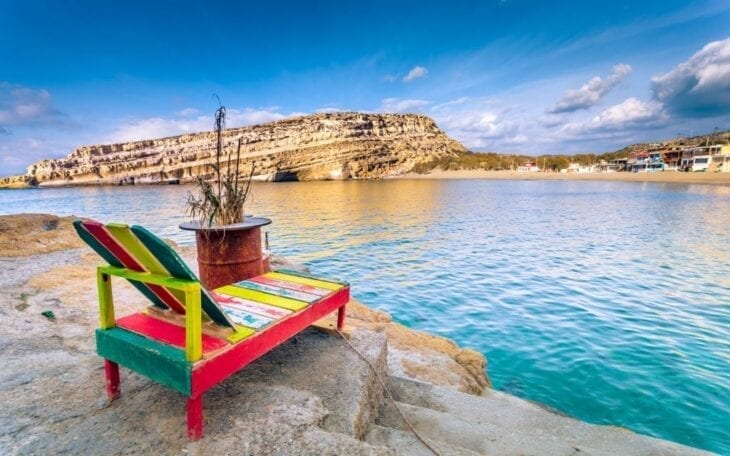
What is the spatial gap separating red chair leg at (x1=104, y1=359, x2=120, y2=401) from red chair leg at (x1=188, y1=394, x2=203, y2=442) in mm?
976

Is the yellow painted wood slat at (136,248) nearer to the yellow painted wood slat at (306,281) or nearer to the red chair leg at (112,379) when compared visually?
the red chair leg at (112,379)

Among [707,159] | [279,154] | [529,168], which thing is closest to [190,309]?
[279,154]

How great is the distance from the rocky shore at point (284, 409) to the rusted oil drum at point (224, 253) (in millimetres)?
1198

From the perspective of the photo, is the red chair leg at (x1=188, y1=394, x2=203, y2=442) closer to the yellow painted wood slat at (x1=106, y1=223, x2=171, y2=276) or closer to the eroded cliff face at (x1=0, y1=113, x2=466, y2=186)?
the yellow painted wood slat at (x1=106, y1=223, x2=171, y2=276)

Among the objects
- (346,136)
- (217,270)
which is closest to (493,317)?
(217,270)

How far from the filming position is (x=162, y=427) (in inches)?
100

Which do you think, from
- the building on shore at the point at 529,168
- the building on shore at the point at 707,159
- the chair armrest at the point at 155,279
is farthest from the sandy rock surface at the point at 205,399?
the building on shore at the point at 529,168

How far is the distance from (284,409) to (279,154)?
338 feet

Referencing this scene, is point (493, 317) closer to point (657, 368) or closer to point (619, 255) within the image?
point (657, 368)

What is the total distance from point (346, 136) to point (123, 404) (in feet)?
353

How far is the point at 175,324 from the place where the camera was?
9.41 feet

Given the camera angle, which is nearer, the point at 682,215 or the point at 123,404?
the point at 123,404

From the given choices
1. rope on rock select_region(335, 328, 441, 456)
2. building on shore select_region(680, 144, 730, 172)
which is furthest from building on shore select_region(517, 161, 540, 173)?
rope on rock select_region(335, 328, 441, 456)

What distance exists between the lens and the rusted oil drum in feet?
14.6
